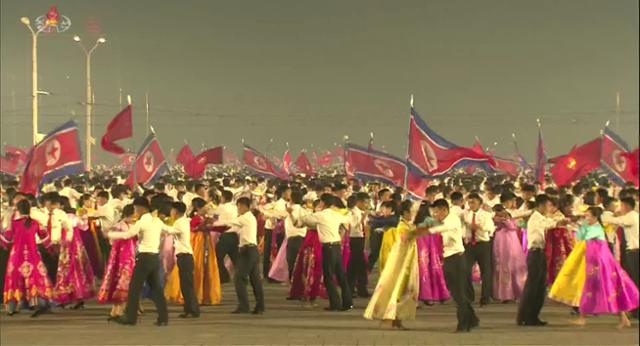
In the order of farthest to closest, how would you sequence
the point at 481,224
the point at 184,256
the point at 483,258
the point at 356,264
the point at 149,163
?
the point at 149,163
the point at 356,264
the point at 483,258
the point at 481,224
the point at 184,256

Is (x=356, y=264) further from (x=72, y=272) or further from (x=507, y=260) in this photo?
(x=72, y=272)

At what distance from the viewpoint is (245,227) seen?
16.1 metres

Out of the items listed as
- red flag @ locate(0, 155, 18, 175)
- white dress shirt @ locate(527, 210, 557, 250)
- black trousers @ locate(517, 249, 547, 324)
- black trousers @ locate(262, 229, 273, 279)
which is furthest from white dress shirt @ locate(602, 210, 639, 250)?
red flag @ locate(0, 155, 18, 175)

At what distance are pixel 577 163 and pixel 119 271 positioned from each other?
8122 mm

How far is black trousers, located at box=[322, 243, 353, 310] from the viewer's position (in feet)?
54.5

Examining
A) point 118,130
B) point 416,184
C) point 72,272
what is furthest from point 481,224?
point 118,130

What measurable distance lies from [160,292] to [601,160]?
25.3 ft

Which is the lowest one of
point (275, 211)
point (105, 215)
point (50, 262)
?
point (50, 262)

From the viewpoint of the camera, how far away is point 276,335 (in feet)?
45.1

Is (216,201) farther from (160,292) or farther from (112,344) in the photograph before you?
(112,344)

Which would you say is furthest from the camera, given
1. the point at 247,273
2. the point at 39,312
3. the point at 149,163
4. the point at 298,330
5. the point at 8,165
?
the point at 8,165

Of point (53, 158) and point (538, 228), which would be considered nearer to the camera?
point (538, 228)

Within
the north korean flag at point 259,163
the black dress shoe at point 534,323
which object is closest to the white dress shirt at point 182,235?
the black dress shoe at point 534,323

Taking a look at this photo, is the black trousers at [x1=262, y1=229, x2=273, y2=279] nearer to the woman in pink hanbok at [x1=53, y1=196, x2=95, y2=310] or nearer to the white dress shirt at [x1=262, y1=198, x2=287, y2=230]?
the white dress shirt at [x1=262, y1=198, x2=287, y2=230]
